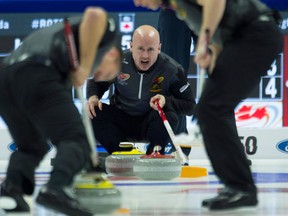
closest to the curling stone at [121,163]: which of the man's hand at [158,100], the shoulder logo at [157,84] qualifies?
the man's hand at [158,100]

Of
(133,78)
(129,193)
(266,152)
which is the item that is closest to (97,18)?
(129,193)

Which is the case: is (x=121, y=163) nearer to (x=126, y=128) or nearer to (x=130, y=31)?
(x=126, y=128)

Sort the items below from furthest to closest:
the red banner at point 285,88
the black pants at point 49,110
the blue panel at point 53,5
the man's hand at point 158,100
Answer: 1. the blue panel at point 53,5
2. the red banner at point 285,88
3. the man's hand at point 158,100
4. the black pants at point 49,110

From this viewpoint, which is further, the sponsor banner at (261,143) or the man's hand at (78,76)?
the sponsor banner at (261,143)

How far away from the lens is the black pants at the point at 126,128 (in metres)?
4.68

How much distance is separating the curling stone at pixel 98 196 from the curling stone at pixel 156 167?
1.41m

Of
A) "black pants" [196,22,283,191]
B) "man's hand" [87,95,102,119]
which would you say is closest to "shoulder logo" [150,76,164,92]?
"man's hand" [87,95,102,119]

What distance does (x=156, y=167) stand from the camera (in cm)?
414

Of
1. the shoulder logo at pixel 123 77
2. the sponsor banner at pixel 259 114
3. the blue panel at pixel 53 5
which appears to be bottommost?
the sponsor banner at pixel 259 114

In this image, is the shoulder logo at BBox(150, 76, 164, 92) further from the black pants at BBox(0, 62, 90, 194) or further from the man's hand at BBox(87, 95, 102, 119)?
the black pants at BBox(0, 62, 90, 194)

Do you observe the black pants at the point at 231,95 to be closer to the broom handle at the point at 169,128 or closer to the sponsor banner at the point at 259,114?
the broom handle at the point at 169,128

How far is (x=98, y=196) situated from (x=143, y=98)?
2.17 m

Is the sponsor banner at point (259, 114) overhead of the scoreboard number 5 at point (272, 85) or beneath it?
beneath

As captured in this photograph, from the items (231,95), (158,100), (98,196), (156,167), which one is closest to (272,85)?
(158,100)
